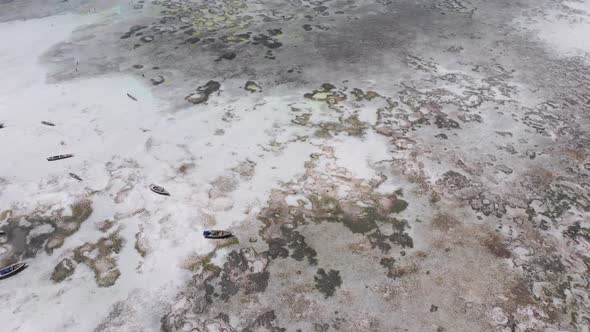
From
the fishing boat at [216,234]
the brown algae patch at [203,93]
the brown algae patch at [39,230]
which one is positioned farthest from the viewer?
the brown algae patch at [203,93]

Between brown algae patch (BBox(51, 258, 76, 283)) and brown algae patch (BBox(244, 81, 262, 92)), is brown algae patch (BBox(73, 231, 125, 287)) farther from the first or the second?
brown algae patch (BBox(244, 81, 262, 92))

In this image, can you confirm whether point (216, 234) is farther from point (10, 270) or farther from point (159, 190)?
point (10, 270)

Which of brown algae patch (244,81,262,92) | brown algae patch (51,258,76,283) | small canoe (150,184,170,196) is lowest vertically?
brown algae patch (51,258,76,283)

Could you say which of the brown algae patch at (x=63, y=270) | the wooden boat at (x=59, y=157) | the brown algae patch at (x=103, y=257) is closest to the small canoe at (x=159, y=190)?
the brown algae patch at (x=103, y=257)

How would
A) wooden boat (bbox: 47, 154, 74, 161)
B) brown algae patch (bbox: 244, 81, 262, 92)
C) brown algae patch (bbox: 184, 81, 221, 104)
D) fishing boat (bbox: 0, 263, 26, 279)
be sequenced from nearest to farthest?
fishing boat (bbox: 0, 263, 26, 279), wooden boat (bbox: 47, 154, 74, 161), brown algae patch (bbox: 184, 81, 221, 104), brown algae patch (bbox: 244, 81, 262, 92)

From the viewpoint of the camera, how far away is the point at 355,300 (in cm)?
578

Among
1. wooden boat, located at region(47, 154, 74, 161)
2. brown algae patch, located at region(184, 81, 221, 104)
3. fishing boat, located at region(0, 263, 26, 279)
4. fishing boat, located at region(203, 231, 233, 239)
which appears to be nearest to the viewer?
fishing boat, located at region(0, 263, 26, 279)

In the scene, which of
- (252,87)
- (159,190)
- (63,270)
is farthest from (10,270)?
(252,87)

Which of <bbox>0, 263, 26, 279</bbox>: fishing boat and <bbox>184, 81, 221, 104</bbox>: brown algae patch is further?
<bbox>184, 81, 221, 104</bbox>: brown algae patch

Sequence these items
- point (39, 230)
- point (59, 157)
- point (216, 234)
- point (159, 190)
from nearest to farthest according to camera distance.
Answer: point (216, 234) → point (39, 230) → point (159, 190) → point (59, 157)

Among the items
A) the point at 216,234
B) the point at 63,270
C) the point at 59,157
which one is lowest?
the point at 63,270

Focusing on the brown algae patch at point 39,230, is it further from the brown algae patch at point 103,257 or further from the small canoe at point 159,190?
the small canoe at point 159,190

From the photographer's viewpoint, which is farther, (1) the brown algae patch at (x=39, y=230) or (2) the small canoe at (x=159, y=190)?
(2) the small canoe at (x=159, y=190)

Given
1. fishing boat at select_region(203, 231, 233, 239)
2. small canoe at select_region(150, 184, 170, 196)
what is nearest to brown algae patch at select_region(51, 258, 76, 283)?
small canoe at select_region(150, 184, 170, 196)
